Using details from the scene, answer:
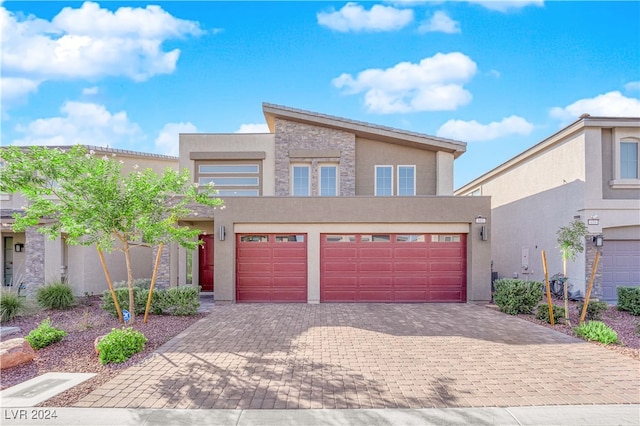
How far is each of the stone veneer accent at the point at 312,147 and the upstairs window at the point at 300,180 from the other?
0.20 meters

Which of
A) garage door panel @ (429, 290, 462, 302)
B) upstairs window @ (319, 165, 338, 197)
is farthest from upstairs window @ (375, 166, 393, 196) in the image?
garage door panel @ (429, 290, 462, 302)

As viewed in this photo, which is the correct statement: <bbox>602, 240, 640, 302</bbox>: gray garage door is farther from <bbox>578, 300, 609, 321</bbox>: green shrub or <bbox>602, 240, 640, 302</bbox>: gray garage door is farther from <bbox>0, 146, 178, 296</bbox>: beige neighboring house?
<bbox>0, 146, 178, 296</bbox>: beige neighboring house

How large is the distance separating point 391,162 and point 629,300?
882 centimetres

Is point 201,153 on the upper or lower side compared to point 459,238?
upper

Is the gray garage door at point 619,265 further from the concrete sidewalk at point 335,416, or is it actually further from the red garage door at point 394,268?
the concrete sidewalk at point 335,416

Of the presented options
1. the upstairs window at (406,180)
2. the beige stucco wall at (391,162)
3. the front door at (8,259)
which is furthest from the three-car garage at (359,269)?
the front door at (8,259)

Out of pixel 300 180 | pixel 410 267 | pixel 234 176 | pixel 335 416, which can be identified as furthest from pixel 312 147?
pixel 335 416

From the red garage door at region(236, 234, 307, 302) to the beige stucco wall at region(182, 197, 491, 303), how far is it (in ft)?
0.88

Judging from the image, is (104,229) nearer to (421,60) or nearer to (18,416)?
(18,416)

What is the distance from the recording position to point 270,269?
11656 millimetres

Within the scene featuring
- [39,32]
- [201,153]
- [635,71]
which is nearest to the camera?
[39,32]

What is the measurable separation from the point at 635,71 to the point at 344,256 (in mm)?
11643

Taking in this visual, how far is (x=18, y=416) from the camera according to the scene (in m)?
4.16

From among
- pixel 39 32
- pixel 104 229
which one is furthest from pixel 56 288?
pixel 39 32
